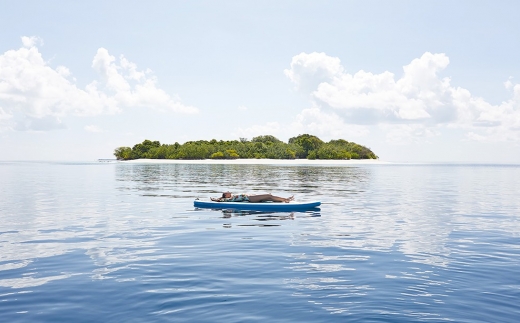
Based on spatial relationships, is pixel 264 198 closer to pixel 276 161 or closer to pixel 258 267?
pixel 258 267

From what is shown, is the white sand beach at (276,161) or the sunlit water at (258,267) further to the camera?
the white sand beach at (276,161)

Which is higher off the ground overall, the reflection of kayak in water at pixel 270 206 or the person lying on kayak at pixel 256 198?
the person lying on kayak at pixel 256 198

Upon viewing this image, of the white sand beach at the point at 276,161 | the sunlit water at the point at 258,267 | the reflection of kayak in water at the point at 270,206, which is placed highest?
the white sand beach at the point at 276,161

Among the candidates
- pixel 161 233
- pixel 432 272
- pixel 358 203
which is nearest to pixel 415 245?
pixel 432 272

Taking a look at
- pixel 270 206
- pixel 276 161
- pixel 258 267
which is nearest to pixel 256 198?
pixel 270 206

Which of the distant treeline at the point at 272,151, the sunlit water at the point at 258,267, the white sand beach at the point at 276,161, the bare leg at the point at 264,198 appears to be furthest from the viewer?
the distant treeline at the point at 272,151

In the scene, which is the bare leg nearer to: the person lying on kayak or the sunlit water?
the person lying on kayak

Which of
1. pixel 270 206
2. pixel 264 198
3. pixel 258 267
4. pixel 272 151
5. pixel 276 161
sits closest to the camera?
pixel 258 267

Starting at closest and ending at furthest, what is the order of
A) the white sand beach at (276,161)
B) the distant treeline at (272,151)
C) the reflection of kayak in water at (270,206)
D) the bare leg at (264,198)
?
the reflection of kayak in water at (270,206), the bare leg at (264,198), the white sand beach at (276,161), the distant treeline at (272,151)

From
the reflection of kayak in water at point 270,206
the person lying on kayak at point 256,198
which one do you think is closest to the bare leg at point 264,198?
the person lying on kayak at point 256,198

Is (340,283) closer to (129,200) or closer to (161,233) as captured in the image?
(161,233)

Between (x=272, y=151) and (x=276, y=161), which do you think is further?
(x=272, y=151)

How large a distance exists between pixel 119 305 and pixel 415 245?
12.3 metres

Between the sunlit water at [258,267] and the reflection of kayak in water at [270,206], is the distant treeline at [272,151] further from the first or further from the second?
the sunlit water at [258,267]
